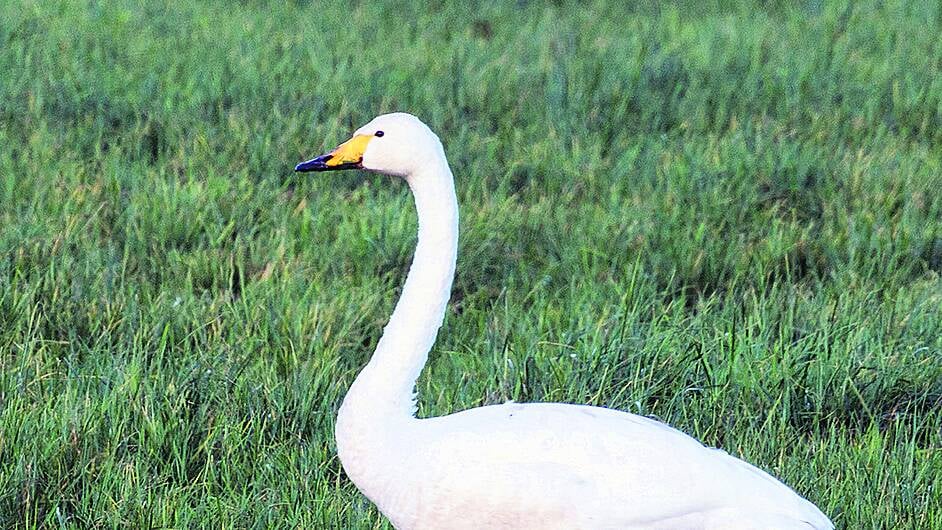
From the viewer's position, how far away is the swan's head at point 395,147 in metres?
3.07

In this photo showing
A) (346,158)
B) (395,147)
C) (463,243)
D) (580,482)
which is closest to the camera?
(580,482)

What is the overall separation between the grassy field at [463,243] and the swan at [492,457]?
1.14ft

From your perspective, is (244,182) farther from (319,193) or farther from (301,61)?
(301,61)

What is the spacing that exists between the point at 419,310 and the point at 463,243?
1.89 m

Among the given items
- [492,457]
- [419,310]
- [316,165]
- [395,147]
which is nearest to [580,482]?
[492,457]

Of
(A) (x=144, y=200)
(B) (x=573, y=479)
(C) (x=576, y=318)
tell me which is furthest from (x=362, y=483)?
(A) (x=144, y=200)

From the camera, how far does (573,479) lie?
2900mm

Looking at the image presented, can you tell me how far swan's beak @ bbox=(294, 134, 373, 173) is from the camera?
3152 mm

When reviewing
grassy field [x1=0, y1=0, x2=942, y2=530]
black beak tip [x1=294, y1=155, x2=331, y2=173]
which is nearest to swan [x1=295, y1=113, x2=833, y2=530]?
black beak tip [x1=294, y1=155, x2=331, y2=173]

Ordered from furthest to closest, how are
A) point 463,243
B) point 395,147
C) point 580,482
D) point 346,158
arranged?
point 463,243 → point 346,158 → point 395,147 → point 580,482

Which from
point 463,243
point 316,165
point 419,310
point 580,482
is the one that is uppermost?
point 316,165

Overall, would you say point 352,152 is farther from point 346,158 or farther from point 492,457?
point 492,457

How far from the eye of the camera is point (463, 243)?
4992mm

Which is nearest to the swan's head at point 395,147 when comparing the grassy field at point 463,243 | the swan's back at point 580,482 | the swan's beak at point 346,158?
the swan's beak at point 346,158
